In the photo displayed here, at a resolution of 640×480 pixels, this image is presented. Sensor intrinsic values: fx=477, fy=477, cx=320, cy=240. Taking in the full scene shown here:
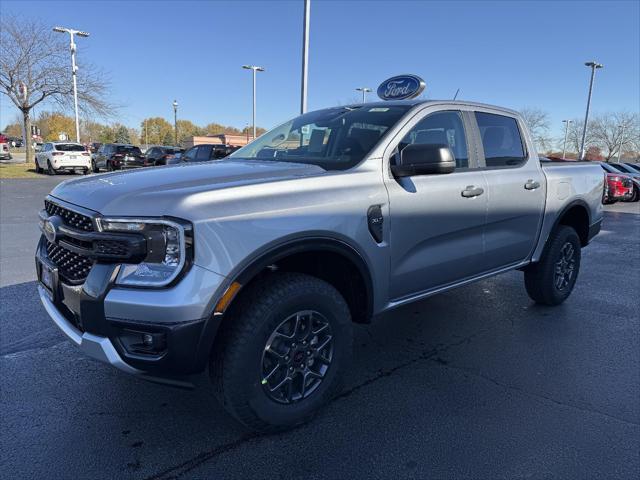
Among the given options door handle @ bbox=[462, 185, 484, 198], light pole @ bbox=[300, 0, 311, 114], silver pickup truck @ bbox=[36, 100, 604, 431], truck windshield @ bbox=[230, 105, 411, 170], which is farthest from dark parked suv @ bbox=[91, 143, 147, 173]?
door handle @ bbox=[462, 185, 484, 198]

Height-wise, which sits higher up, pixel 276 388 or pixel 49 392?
pixel 276 388

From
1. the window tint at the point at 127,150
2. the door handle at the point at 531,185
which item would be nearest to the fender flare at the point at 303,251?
the door handle at the point at 531,185

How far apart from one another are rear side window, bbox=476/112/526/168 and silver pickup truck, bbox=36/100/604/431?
27 mm

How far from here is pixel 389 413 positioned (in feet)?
9.29

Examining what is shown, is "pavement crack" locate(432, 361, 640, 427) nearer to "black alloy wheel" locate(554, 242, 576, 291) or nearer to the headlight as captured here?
"black alloy wheel" locate(554, 242, 576, 291)

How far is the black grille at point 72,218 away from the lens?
7.55 feet

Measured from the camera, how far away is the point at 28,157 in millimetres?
29500

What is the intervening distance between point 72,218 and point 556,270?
4.32 metres

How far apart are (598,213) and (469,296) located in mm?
1676

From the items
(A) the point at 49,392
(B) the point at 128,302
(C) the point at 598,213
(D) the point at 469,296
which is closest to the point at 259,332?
(B) the point at 128,302

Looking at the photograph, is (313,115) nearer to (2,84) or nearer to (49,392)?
(49,392)

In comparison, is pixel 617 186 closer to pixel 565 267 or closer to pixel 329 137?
pixel 565 267

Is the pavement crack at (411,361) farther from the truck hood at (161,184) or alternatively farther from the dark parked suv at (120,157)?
the dark parked suv at (120,157)

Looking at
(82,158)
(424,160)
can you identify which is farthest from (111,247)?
(82,158)
